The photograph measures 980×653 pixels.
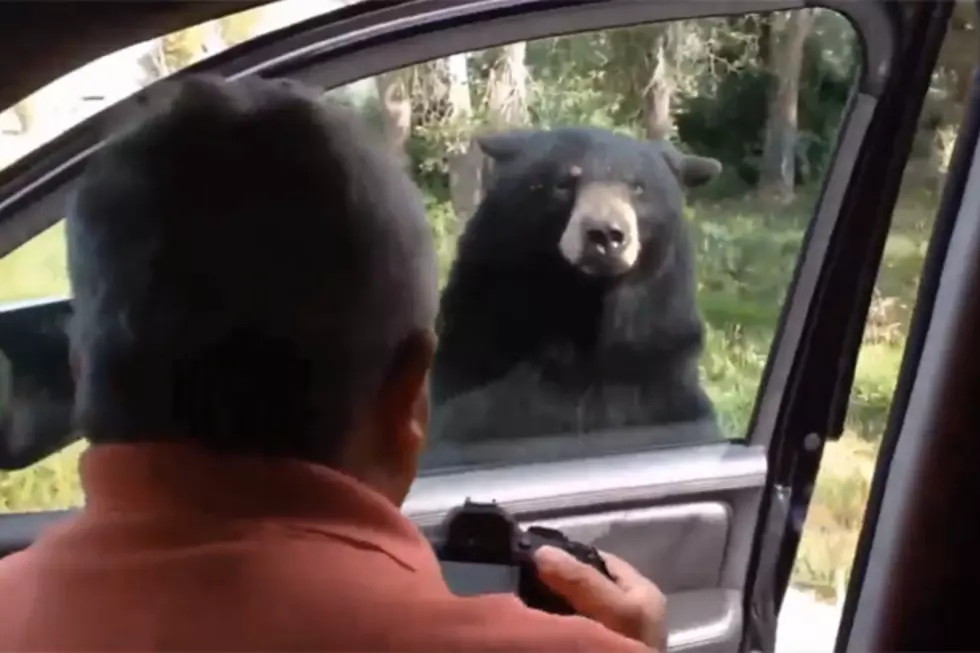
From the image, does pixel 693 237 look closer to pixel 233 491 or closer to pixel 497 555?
pixel 497 555

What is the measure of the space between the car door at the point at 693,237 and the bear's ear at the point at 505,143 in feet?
0.05

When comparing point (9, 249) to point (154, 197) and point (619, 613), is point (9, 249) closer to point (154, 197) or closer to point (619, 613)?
point (154, 197)

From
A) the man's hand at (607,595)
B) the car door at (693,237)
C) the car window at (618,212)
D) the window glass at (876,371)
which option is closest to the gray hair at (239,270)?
the car door at (693,237)

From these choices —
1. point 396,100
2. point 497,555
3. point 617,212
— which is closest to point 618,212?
point 617,212

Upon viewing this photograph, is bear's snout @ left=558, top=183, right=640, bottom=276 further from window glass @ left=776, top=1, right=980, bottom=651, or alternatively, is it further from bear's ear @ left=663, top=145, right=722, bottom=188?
window glass @ left=776, top=1, right=980, bottom=651

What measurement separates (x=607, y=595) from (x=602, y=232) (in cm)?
54

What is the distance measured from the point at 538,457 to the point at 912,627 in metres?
0.61

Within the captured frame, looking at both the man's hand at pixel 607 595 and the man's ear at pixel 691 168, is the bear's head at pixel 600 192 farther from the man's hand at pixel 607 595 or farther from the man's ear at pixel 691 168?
the man's hand at pixel 607 595

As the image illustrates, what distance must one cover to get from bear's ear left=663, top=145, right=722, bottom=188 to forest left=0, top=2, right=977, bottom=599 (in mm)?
12

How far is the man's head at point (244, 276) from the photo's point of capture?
0.81 metres

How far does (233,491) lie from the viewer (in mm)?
819

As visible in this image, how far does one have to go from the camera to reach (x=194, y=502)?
815 millimetres

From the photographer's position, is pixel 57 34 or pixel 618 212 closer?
pixel 57 34

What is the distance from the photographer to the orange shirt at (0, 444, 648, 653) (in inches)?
30.8
